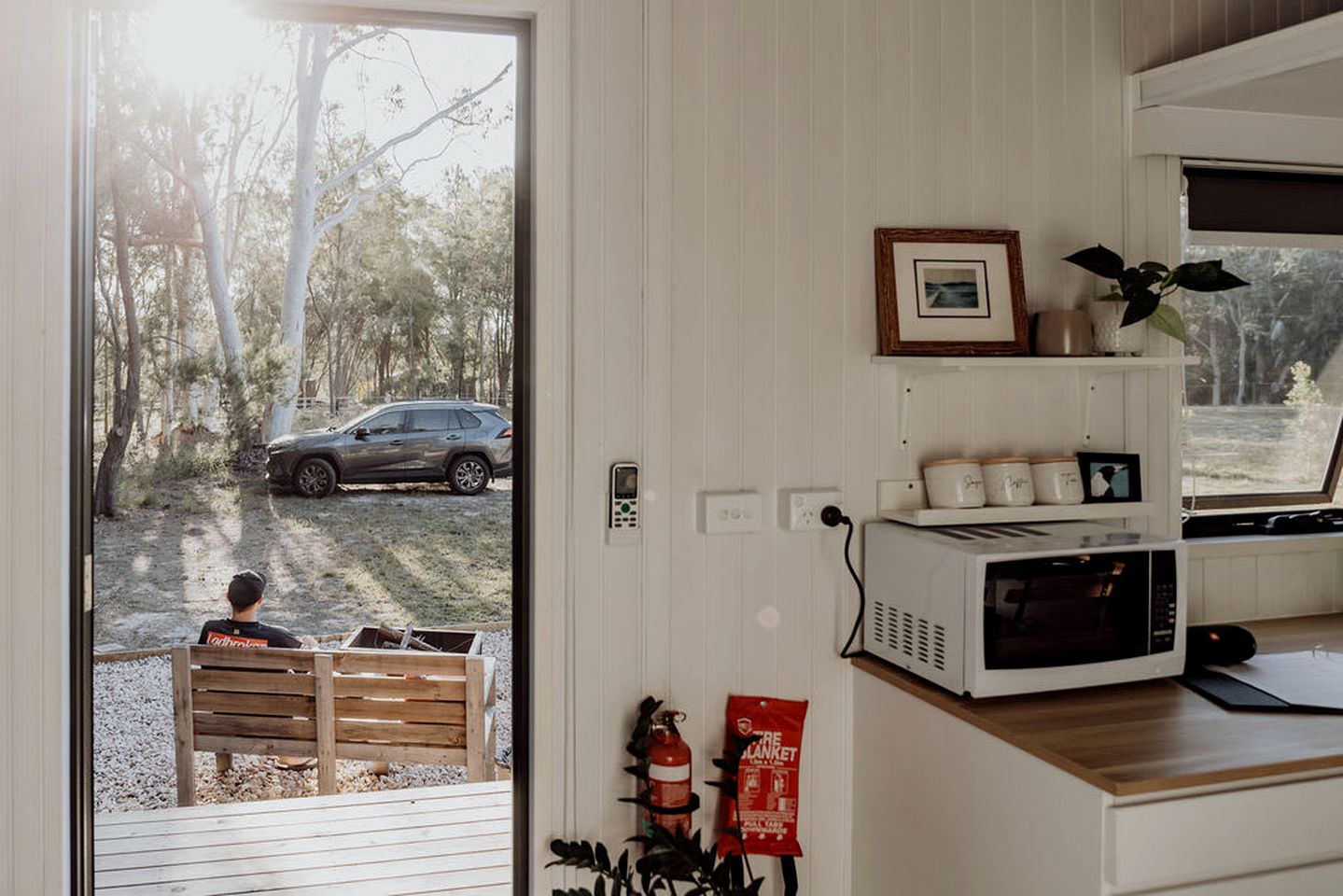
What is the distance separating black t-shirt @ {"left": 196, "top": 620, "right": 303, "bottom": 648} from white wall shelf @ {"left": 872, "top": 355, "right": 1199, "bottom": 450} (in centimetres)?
132

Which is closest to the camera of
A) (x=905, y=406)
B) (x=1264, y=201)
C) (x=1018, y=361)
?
(x=1018, y=361)

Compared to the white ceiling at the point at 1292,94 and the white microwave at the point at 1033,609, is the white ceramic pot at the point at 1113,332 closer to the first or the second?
the white microwave at the point at 1033,609

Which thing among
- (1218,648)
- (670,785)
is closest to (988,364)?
(1218,648)

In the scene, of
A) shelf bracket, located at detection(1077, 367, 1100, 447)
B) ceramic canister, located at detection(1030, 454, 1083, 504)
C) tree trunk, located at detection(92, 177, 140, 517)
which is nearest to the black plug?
ceramic canister, located at detection(1030, 454, 1083, 504)

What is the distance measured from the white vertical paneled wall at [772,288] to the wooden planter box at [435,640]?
225 mm

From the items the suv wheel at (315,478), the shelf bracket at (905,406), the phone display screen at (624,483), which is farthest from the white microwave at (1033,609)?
the suv wheel at (315,478)

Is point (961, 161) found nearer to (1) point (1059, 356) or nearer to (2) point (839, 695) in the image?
(1) point (1059, 356)

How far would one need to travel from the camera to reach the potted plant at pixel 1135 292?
217cm

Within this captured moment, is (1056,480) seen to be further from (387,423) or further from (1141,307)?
(387,423)

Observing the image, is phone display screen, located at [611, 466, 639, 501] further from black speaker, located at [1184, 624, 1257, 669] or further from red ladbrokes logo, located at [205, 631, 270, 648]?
black speaker, located at [1184, 624, 1257, 669]

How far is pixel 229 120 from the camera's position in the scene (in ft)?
6.48

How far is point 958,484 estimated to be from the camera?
7.19 feet

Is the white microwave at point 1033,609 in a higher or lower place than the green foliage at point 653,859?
higher

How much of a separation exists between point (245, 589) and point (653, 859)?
3.06 ft
